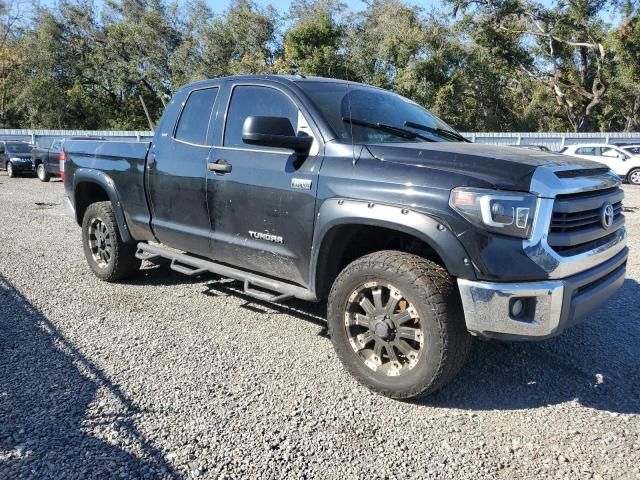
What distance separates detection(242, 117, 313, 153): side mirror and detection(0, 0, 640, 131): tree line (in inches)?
1033

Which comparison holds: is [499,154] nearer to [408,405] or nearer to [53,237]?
[408,405]

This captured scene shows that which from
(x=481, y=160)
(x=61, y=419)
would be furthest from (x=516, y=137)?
(x=61, y=419)

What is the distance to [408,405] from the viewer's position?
3.27 meters

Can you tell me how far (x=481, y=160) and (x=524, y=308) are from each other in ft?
2.84

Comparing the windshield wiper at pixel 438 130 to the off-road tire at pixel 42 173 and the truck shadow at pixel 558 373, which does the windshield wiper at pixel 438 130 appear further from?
the off-road tire at pixel 42 173

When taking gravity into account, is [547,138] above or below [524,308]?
above

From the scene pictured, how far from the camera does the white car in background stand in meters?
19.1

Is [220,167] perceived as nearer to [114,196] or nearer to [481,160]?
[114,196]

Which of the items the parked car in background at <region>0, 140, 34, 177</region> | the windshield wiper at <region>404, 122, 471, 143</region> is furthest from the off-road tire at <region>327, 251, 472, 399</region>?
the parked car in background at <region>0, 140, 34, 177</region>

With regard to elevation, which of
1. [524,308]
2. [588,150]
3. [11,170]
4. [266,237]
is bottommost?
[11,170]

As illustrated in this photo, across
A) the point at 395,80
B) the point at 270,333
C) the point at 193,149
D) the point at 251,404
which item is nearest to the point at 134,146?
the point at 193,149

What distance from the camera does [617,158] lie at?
19.5 meters

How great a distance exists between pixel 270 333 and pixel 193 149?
1.66m

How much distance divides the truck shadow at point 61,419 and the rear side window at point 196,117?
1.94 m
